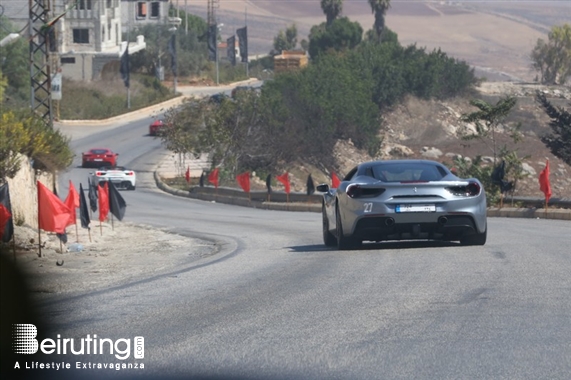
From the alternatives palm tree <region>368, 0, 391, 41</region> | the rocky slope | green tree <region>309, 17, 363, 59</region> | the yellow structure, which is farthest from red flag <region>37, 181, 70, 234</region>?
palm tree <region>368, 0, 391, 41</region>

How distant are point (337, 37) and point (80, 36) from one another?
3998cm

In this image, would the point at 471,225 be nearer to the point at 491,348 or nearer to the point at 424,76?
the point at 491,348

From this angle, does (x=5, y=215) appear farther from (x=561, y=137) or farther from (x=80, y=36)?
(x=80, y=36)

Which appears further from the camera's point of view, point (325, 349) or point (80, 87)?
point (80, 87)

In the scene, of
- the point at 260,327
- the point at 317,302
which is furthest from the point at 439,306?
the point at 260,327

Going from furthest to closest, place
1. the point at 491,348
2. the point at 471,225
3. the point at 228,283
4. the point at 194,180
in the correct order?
the point at 194,180 < the point at 471,225 < the point at 228,283 < the point at 491,348

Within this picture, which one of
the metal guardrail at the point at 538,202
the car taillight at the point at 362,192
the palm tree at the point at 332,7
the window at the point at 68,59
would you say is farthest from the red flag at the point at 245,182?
the palm tree at the point at 332,7

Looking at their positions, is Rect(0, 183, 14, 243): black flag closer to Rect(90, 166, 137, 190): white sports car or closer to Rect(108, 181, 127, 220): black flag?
Rect(108, 181, 127, 220): black flag

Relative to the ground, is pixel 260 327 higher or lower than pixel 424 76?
higher

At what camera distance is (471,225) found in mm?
16688

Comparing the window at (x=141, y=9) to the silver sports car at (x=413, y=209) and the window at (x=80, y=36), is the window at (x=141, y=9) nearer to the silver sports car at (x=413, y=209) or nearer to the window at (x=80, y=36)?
the window at (x=80, y=36)

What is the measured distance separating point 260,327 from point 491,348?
1992mm

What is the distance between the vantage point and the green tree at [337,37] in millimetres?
138750

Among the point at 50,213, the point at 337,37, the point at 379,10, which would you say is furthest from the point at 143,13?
the point at 50,213
